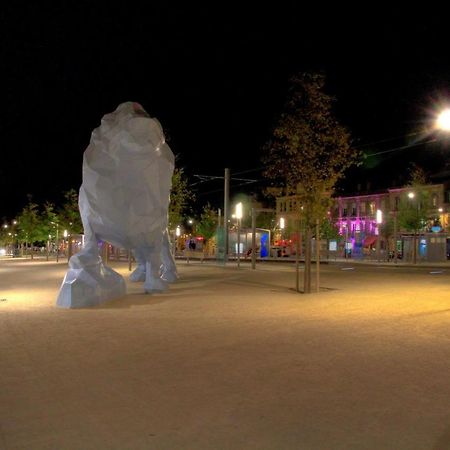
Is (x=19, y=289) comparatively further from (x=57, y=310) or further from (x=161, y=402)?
(x=161, y=402)

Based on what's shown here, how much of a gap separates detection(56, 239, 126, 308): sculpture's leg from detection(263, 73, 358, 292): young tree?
5.58 m

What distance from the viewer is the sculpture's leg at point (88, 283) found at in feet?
48.7

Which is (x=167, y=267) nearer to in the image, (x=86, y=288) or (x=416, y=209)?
(x=86, y=288)

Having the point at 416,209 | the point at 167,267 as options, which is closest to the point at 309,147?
the point at 167,267

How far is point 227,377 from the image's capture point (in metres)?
7.23

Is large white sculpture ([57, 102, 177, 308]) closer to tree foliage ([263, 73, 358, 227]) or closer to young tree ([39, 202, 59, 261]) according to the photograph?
tree foliage ([263, 73, 358, 227])

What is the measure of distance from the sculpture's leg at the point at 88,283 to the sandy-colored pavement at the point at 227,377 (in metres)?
0.83

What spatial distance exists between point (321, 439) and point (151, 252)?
14.0 metres

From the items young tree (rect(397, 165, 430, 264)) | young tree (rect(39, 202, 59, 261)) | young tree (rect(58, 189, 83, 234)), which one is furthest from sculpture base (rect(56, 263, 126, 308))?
young tree (rect(39, 202, 59, 261))

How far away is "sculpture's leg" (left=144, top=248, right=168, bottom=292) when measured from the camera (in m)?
18.3

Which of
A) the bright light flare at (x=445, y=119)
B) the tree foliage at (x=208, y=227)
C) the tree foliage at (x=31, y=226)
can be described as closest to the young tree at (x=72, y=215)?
the tree foliage at (x=31, y=226)

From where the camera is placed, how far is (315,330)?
10742 mm

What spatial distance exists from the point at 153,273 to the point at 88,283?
365cm

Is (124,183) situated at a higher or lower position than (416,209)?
lower
